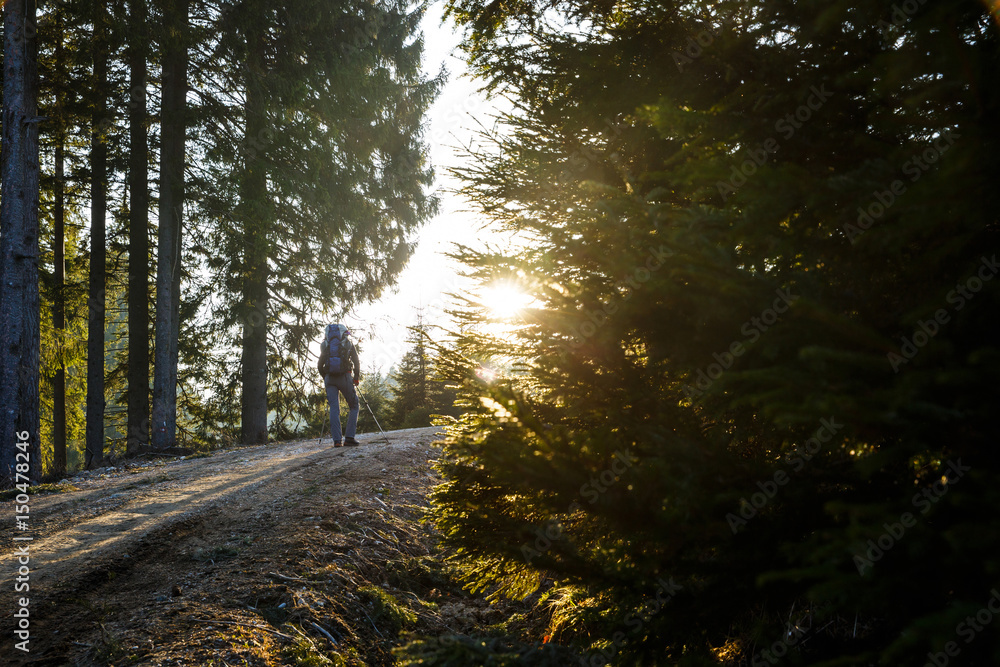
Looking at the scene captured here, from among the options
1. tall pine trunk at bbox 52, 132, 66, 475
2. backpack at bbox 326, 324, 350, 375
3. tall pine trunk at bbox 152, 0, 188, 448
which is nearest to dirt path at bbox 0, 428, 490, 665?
backpack at bbox 326, 324, 350, 375

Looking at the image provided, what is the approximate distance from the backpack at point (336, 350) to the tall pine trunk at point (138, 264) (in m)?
5.68

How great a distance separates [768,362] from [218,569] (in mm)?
3887

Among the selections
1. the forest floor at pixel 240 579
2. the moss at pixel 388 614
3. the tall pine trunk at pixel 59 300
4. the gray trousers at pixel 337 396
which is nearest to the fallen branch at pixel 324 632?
the forest floor at pixel 240 579

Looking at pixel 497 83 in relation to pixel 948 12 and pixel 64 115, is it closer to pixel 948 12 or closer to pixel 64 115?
pixel 948 12

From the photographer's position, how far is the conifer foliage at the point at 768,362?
5.24 ft

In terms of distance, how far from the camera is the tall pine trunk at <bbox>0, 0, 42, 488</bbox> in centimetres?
820

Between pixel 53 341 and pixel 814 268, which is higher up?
pixel 814 268

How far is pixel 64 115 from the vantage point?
1144 centimetres

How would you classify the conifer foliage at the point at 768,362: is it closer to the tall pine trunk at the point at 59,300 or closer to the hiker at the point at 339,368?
the hiker at the point at 339,368

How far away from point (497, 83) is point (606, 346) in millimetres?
2544

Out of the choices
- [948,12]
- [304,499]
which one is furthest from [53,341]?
[948,12]

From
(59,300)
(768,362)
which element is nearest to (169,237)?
(59,300)

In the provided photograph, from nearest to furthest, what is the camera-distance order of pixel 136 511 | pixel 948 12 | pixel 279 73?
pixel 948 12
pixel 136 511
pixel 279 73

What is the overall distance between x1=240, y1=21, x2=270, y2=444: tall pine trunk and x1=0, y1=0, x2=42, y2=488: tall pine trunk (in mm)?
3809
